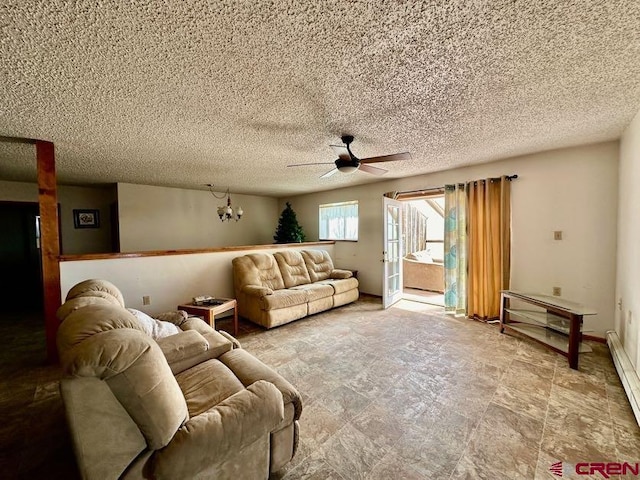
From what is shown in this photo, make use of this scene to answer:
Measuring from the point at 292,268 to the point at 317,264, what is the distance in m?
0.61

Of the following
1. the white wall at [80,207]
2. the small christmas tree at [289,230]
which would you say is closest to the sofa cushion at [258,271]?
the small christmas tree at [289,230]

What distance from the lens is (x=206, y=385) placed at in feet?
5.14

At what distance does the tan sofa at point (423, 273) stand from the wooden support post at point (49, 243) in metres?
5.73

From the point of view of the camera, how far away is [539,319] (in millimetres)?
3062

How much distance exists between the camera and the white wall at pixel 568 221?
301 centimetres

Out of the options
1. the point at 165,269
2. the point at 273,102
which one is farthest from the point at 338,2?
the point at 165,269

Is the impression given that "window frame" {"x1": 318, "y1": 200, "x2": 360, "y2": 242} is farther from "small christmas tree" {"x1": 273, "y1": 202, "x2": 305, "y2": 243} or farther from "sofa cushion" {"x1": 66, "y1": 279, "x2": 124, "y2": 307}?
"sofa cushion" {"x1": 66, "y1": 279, "x2": 124, "y2": 307}

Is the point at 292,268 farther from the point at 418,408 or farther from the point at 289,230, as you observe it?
the point at 418,408

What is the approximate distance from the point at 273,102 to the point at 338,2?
0.97 m

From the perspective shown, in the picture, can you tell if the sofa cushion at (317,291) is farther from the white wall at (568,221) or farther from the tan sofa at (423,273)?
the white wall at (568,221)

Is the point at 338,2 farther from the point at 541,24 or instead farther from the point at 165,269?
the point at 165,269

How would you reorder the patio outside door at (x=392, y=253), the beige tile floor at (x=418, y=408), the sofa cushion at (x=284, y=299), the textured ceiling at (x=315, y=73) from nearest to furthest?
the textured ceiling at (x=315, y=73) → the beige tile floor at (x=418, y=408) → the sofa cushion at (x=284, y=299) → the patio outside door at (x=392, y=253)

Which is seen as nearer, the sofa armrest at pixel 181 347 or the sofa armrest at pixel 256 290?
the sofa armrest at pixel 181 347

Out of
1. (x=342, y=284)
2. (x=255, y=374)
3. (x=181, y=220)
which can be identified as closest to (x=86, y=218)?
(x=181, y=220)
